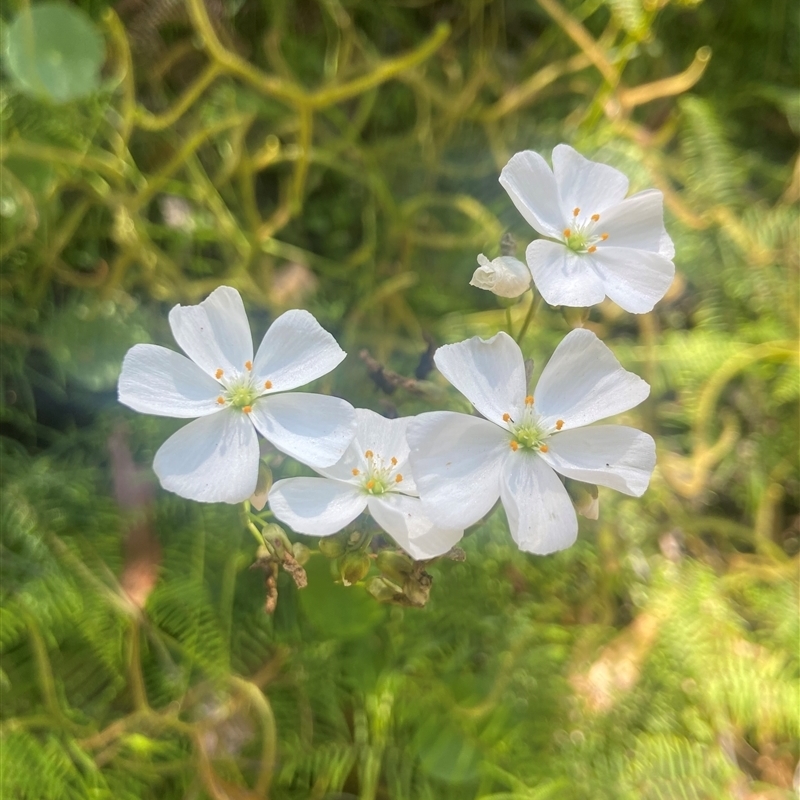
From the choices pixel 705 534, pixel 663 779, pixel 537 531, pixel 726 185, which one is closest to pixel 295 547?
pixel 537 531

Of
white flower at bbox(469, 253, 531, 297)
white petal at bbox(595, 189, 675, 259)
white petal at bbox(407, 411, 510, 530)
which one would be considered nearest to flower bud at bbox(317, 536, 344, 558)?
white petal at bbox(407, 411, 510, 530)

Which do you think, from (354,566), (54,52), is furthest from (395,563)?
(54,52)

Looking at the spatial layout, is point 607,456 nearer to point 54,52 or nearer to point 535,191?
point 535,191

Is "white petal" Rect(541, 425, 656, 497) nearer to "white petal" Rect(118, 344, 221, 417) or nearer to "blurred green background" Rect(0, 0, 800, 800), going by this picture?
"blurred green background" Rect(0, 0, 800, 800)

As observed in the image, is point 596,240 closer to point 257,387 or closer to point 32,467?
point 257,387

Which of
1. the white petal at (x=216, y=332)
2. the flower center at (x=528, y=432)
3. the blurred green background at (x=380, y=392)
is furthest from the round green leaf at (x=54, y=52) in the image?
the flower center at (x=528, y=432)

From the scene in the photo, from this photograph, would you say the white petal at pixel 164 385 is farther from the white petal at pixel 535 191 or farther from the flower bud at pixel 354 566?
the white petal at pixel 535 191
